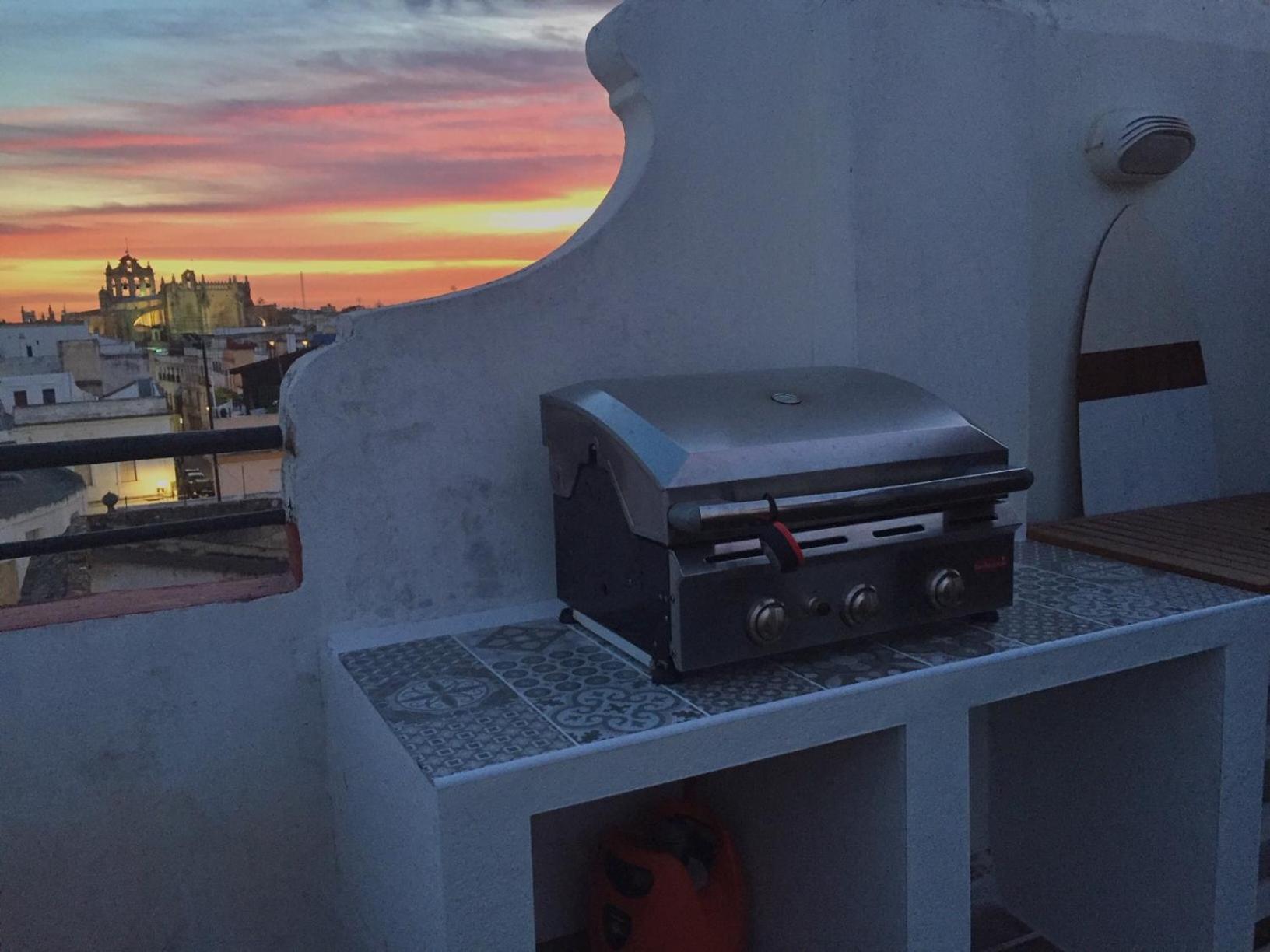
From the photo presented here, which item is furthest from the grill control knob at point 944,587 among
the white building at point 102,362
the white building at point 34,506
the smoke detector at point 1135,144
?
the white building at point 102,362

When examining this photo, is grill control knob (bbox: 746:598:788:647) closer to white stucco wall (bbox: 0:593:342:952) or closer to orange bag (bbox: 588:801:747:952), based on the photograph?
orange bag (bbox: 588:801:747:952)

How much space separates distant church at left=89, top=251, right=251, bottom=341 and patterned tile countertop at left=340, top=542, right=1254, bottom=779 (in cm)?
1494

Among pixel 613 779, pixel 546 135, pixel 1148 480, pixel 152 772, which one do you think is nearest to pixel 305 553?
pixel 152 772

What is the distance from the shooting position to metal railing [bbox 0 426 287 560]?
1.95 metres

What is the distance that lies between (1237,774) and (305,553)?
2.08 metres

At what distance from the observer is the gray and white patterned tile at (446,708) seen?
1.63m

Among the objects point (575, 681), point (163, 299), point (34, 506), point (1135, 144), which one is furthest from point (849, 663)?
point (34, 506)

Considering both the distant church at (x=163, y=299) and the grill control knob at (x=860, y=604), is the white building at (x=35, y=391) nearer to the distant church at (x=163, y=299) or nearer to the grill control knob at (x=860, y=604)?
the distant church at (x=163, y=299)

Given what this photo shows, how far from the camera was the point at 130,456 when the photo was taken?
6.85 feet

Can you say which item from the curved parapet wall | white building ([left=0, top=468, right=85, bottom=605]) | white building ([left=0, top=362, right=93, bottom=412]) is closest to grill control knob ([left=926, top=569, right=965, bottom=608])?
the curved parapet wall

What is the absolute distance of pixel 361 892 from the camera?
2105mm

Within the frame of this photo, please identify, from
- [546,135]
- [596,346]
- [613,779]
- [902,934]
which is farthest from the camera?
[546,135]

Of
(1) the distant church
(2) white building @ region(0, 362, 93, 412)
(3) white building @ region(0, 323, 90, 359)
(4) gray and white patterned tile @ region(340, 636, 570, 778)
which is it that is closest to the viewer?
(4) gray and white patterned tile @ region(340, 636, 570, 778)

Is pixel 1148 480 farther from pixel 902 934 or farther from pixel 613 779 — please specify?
pixel 613 779
